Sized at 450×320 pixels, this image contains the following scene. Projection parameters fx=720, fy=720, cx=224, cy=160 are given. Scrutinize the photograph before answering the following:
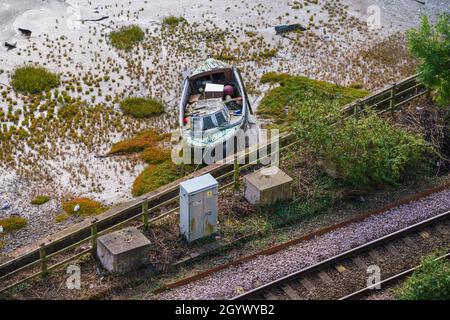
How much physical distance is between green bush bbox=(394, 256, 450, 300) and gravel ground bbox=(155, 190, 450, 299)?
8.18 ft

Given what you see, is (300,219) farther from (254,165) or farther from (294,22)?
(294,22)

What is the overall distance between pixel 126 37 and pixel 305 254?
1520 centimetres

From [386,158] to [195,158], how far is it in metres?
5.77

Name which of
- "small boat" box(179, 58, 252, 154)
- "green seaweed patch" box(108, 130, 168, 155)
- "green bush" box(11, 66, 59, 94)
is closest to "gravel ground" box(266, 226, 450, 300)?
"small boat" box(179, 58, 252, 154)

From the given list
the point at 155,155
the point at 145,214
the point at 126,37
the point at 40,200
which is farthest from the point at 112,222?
the point at 126,37

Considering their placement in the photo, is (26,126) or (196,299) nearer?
(196,299)

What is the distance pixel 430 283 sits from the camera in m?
15.0

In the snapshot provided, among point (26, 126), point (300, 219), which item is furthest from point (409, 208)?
point (26, 126)

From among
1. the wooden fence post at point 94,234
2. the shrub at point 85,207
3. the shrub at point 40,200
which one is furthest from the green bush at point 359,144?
the shrub at point 40,200

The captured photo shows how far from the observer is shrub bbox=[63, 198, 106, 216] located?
20.2 meters

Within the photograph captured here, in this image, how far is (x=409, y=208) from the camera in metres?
19.0

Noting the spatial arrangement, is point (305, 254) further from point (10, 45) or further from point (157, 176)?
point (10, 45)

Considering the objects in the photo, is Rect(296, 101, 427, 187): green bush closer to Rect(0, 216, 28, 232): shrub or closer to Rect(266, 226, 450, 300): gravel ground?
Rect(266, 226, 450, 300): gravel ground
